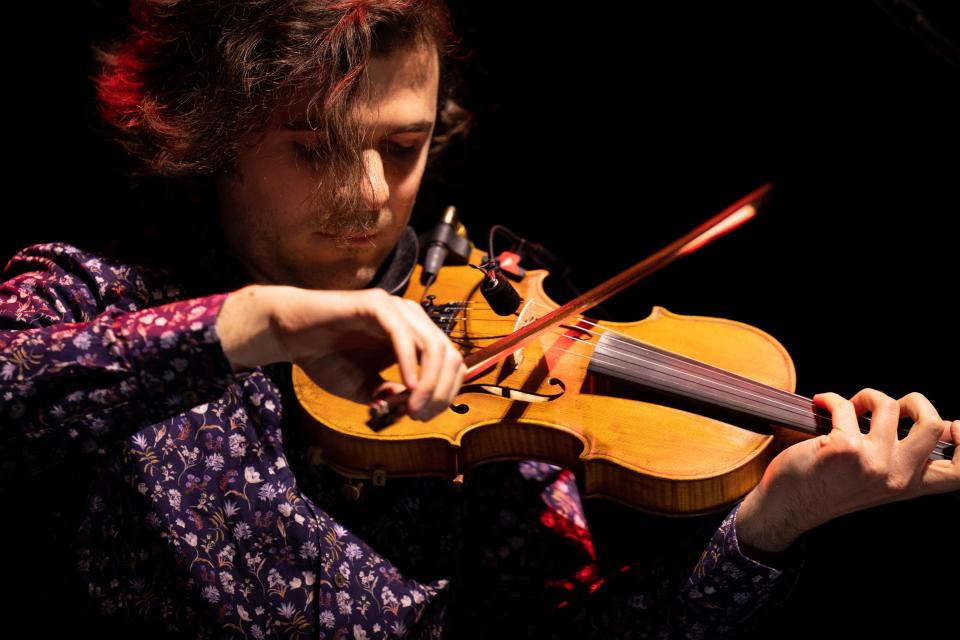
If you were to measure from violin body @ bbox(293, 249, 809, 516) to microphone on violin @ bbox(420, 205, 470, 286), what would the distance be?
0.81ft

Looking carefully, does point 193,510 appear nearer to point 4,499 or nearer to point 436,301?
point 4,499

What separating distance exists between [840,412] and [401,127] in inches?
35.4

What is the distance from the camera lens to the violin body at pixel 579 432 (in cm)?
125

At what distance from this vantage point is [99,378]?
39.3 inches

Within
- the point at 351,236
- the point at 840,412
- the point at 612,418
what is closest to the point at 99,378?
the point at 351,236

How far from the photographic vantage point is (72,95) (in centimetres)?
163

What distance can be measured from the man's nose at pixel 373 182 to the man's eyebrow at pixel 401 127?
0.06 m

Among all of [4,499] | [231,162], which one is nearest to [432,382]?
[231,162]

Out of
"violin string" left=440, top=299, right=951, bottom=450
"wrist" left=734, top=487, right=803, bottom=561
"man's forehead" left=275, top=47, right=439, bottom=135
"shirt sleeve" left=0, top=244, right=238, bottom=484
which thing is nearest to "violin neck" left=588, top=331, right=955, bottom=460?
"violin string" left=440, top=299, right=951, bottom=450

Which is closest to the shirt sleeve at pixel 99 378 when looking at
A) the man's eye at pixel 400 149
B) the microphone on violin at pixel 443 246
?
the man's eye at pixel 400 149

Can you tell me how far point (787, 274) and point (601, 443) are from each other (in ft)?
2.94

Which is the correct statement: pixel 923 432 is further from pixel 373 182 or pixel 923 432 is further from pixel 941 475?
pixel 373 182

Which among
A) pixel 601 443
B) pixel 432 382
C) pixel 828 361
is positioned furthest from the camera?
pixel 828 361

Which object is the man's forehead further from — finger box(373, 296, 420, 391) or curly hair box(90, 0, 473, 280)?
finger box(373, 296, 420, 391)
